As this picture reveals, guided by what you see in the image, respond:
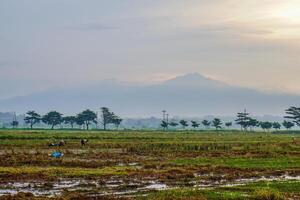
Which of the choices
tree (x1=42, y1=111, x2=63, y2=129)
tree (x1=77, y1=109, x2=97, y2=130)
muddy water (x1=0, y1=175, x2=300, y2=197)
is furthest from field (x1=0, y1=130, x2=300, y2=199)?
tree (x1=42, y1=111, x2=63, y2=129)

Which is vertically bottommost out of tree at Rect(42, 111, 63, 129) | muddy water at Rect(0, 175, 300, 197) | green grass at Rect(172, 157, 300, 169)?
muddy water at Rect(0, 175, 300, 197)

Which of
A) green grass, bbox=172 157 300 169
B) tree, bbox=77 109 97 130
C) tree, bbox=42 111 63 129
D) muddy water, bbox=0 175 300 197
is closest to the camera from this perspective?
muddy water, bbox=0 175 300 197

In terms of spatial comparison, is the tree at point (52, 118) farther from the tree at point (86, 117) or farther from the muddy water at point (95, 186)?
the muddy water at point (95, 186)

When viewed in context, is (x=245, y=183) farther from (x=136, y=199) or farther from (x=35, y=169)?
(x=35, y=169)

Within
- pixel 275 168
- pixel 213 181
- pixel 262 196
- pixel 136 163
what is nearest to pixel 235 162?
pixel 275 168

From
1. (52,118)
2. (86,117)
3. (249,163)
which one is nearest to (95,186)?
(249,163)

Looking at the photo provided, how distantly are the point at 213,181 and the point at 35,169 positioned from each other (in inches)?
518

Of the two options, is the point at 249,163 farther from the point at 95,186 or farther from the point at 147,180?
the point at 95,186

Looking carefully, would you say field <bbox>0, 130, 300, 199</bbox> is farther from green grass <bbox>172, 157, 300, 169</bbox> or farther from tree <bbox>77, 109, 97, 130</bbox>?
tree <bbox>77, 109, 97, 130</bbox>

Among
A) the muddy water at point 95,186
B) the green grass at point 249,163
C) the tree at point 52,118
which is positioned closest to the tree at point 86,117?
the tree at point 52,118

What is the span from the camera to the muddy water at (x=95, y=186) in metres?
25.3

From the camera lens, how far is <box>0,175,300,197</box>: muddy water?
2531 cm

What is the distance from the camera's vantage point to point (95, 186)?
27609mm

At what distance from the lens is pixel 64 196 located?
23031mm
